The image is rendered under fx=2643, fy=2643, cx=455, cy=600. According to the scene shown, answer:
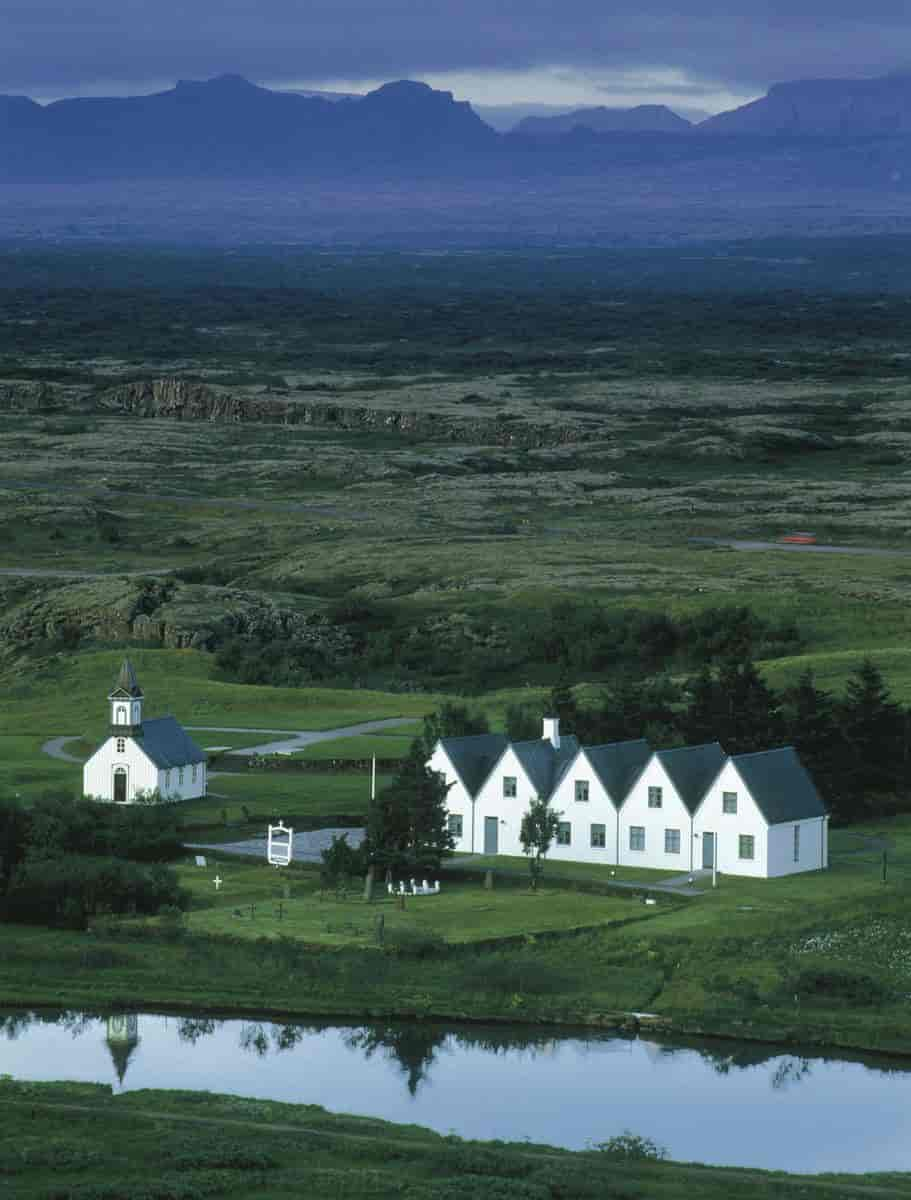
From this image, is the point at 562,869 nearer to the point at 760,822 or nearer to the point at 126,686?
the point at 760,822

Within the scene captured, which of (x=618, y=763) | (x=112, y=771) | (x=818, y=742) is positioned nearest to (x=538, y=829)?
(x=618, y=763)

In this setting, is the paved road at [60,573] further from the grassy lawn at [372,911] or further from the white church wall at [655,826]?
the grassy lawn at [372,911]

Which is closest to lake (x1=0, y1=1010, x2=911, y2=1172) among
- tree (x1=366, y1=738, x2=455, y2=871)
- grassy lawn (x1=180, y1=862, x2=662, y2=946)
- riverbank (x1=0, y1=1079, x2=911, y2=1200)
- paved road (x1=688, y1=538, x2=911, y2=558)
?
riverbank (x1=0, y1=1079, x2=911, y2=1200)

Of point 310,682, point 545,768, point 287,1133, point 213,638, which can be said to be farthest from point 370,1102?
point 213,638

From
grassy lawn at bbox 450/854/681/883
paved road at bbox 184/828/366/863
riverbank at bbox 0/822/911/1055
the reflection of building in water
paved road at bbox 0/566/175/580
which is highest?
paved road at bbox 0/566/175/580

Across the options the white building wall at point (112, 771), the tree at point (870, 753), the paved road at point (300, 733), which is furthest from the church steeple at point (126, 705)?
the tree at point (870, 753)

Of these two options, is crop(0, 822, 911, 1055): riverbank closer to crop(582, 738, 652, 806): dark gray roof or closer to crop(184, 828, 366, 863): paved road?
crop(184, 828, 366, 863): paved road
